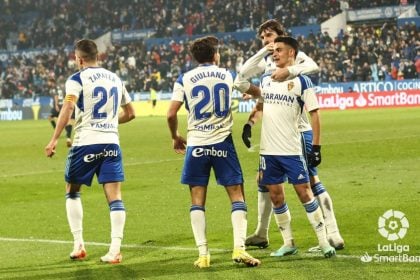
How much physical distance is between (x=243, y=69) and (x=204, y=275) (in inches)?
80.7

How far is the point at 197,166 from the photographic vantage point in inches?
363

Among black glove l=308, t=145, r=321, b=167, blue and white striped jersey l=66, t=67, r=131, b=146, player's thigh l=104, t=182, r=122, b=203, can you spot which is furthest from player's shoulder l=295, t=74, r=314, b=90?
player's thigh l=104, t=182, r=122, b=203

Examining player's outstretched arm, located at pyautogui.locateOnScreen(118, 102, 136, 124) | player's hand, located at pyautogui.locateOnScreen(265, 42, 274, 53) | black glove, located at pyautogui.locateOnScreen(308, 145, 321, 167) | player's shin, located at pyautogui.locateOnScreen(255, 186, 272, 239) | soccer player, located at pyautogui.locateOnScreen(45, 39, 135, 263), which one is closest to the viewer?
black glove, located at pyautogui.locateOnScreen(308, 145, 321, 167)

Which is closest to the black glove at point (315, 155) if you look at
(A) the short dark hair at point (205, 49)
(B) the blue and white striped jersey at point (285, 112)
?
(B) the blue and white striped jersey at point (285, 112)

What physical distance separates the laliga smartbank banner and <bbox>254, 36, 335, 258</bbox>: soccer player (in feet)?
118

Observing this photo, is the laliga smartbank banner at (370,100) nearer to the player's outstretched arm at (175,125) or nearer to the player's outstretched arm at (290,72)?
the player's outstretched arm at (290,72)

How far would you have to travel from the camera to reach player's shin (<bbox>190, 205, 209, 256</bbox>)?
907 cm

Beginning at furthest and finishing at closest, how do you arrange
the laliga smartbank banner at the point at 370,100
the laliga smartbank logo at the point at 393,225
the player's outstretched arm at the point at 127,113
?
1. the laliga smartbank banner at the point at 370,100
2. the player's outstretched arm at the point at 127,113
3. the laliga smartbank logo at the point at 393,225

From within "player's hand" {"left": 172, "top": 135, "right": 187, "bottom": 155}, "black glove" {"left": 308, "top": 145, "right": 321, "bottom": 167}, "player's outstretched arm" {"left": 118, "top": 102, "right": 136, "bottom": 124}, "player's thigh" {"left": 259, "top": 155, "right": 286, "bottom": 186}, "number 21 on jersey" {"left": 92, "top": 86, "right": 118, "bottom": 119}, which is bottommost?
"player's thigh" {"left": 259, "top": 155, "right": 286, "bottom": 186}

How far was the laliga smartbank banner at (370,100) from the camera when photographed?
44.5m

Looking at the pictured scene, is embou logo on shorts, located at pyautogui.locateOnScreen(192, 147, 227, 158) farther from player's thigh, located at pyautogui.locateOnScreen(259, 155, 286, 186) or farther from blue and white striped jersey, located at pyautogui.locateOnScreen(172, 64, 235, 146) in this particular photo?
player's thigh, located at pyautogui.locateOnScreen(259, 155, 286, 186)

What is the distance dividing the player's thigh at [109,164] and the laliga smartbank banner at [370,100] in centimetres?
3587

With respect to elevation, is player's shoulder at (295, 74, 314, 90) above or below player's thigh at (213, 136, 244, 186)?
above

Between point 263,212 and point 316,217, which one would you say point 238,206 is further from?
point 263,212
